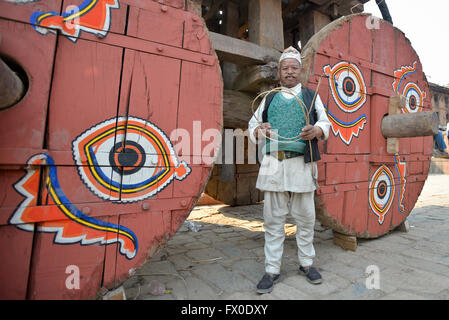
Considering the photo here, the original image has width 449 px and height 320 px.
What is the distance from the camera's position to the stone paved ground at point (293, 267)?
1783mm

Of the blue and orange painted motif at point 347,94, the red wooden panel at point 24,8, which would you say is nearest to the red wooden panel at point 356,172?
the blue and orange painted motif at point 347,94

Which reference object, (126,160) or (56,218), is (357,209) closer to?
(126,160)

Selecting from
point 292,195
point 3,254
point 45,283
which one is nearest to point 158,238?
point 45,283

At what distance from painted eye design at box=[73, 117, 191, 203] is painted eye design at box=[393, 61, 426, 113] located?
2.83 meters

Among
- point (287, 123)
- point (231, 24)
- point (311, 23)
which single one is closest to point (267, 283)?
point (287, 123)

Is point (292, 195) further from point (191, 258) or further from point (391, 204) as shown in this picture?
point (391, 204)

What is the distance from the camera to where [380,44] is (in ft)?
9.21

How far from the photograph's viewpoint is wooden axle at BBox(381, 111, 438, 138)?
232 centimetres

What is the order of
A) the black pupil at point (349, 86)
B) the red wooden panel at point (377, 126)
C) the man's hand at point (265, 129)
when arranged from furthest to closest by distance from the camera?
the red wooden panel at point (377, 126) < the black pupil at point (349, 86) < the man's hand at point (265, 129)

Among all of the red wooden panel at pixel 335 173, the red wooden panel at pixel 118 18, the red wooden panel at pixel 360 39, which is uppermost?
the red wooden panel at pixel 360 39

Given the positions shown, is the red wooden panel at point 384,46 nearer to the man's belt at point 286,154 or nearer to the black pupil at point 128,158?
the man's belt at point 286,154

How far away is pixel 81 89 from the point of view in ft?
5.02

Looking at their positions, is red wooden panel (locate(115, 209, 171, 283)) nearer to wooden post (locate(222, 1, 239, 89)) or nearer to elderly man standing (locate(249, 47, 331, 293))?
elderly man standing (locate(249, 47, 331, 293))

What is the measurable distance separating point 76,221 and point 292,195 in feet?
5.17
